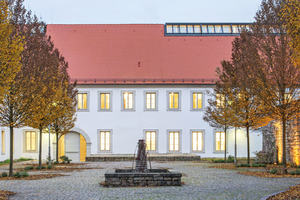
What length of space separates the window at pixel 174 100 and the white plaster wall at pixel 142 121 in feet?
1.05

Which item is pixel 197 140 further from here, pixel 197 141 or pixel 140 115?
pixel 140 115

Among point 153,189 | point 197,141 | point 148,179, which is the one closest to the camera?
point 153,189


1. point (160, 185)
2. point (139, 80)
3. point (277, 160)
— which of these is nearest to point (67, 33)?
point (139, 80)

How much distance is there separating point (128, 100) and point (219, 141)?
26.2ft

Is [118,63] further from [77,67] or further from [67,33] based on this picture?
[67,33]

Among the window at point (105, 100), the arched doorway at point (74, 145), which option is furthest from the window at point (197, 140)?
the arched doorway at point (74, 145)

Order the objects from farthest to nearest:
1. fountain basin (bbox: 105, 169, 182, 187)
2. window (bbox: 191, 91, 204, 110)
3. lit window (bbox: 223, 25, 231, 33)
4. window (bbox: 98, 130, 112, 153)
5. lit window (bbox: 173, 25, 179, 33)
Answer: lit window (bbox: 223, 25, 231, 33)
lit window (bbox: 173, 25, 179, 33)
window (bbox: 191, 91, 204, 110)
window (bbox: 98, 130, 112, 153)
fountain basin (bbox: 105, 169, 182, 187)

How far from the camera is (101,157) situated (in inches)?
1076

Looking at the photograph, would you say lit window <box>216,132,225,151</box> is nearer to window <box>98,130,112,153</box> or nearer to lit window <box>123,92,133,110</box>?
lit window <box>123,92,133,110</box>

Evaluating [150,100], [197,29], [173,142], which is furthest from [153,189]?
[197,29]

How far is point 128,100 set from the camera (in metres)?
32.0

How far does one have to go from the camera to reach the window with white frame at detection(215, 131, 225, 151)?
104 ft

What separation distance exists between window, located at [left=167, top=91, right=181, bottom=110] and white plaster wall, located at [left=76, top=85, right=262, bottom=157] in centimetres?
32

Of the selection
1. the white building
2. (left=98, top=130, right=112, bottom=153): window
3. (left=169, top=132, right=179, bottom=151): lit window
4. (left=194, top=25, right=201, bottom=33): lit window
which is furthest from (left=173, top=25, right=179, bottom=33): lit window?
(left=98, top=130, right=112, bottom=153): window
